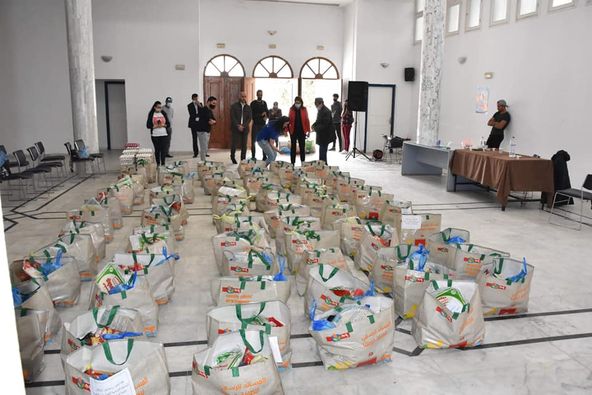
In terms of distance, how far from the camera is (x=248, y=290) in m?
3.68

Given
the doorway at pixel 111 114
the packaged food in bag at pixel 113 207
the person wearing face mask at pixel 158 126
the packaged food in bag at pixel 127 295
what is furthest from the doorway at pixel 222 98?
the packaged food in bag at pixel 127 295

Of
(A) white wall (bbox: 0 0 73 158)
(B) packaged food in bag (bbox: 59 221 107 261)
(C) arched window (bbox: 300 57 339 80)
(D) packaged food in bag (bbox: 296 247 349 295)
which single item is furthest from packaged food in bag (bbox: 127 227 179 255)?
(C) arched window (bbox: 300 57 339 80)

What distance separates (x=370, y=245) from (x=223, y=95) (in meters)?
11.6

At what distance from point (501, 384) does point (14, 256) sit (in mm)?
4669

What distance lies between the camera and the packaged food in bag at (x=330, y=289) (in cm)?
370

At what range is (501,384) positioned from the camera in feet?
10.4

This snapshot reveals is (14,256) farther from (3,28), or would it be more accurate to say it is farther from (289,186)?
(3,28)

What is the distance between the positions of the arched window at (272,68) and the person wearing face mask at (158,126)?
5012 mm

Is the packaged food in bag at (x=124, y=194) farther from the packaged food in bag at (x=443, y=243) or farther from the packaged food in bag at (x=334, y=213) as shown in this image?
the packaged food in bag at (x=443, y=243)

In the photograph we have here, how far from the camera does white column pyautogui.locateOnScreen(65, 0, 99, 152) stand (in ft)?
34.6

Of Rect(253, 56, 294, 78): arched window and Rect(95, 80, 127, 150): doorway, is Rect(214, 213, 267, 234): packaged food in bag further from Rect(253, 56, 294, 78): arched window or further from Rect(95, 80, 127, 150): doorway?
Rect(95, 80, 127, 150): doorway

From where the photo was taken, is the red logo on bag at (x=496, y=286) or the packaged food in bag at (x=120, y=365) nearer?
the packaged food in bag at (x=120, y=365)

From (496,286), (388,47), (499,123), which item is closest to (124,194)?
(496,286)

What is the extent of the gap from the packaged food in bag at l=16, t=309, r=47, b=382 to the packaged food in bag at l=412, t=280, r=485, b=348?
7.86 feet
